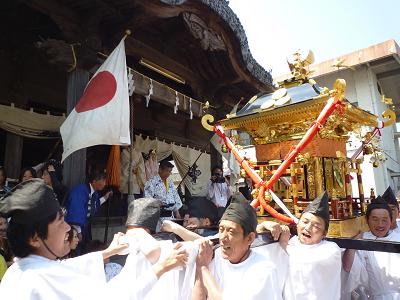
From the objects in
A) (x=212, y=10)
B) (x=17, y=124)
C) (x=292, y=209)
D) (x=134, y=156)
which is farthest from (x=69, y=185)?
(x=212, y=10)

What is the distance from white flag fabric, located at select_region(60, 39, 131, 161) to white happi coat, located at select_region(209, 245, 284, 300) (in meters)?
2.64

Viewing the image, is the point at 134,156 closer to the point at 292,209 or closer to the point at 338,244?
the point at 292,209

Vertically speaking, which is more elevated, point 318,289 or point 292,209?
point 292,209

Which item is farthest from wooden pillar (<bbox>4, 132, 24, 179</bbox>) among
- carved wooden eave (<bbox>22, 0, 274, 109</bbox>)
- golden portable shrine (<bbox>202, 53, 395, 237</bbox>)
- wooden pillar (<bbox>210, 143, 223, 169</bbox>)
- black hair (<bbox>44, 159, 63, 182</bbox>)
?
wooden pillar (<bbox>210, 143, 223, 169</bbox>)

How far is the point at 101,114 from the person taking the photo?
165 inches

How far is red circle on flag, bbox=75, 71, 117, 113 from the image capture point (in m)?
4.24

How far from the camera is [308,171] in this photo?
11.8 feet

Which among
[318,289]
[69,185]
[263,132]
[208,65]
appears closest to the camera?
[318,289]

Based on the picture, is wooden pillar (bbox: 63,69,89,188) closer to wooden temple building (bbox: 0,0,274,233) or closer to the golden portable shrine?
wooden temple building (bbox: 0,0,274,233)

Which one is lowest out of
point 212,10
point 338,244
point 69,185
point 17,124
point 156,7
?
point 338,244

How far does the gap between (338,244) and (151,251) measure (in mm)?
1469

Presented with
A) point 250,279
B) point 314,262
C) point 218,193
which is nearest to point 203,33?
point 218,193

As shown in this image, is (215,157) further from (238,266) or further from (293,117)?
(238,266)

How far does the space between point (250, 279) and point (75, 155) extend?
3.42 metres
